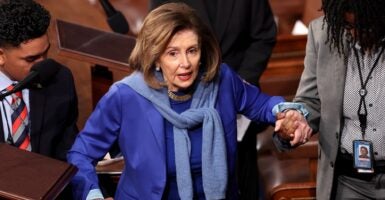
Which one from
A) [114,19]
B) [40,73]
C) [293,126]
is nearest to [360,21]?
[293,126]

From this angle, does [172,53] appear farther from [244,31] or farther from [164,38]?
[244,31]

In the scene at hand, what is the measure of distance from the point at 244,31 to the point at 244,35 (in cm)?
2

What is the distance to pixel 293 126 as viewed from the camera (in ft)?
6.24

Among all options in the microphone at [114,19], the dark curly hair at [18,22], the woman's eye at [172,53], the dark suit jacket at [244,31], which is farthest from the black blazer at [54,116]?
the microphone at [114,19]

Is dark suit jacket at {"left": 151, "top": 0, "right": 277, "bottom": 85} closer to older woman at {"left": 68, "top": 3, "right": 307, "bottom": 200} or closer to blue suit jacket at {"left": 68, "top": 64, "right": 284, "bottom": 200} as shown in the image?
older woman at {"left": 68, "top": 3, "right": 307, "bottom": 200}

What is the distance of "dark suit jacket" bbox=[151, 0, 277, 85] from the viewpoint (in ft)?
8.50

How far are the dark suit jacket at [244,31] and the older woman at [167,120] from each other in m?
0.63

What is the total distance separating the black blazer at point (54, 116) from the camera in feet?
6.38

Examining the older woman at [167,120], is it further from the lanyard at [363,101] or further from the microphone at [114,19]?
A: the microphone at [114,19]

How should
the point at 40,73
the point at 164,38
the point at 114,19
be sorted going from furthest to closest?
1. the point at 114,19
2. the point at 164,38
3. the point at 40,73

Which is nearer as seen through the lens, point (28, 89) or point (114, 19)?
point (28, 89)

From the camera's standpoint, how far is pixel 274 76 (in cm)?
357

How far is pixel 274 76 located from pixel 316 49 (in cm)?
143

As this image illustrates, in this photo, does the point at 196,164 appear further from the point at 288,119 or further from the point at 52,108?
the point at 52,108
